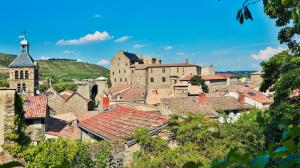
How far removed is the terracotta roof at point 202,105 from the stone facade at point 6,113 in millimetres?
11987

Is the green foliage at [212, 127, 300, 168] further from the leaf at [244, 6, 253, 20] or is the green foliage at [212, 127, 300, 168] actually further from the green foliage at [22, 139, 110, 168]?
the green foliage at [22, 139, 110, 168]

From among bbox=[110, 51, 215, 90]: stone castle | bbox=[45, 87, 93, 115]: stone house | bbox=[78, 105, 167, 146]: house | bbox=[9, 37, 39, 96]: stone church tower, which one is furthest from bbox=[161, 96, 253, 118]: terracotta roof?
bbox=[110, 51, 215, 90]: stone castle

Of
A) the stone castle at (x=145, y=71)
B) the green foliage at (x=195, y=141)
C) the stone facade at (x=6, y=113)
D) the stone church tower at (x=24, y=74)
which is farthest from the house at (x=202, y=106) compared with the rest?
the stone castle at (x=145, y=71)

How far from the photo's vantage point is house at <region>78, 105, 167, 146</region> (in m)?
18.1

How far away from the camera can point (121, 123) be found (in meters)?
20.6

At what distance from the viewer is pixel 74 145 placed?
16969 mm

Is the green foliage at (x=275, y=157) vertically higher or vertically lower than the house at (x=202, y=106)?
higher

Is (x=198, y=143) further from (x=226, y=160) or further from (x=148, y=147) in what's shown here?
(x=226, y=160)

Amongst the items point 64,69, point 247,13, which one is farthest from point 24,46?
point 64,69

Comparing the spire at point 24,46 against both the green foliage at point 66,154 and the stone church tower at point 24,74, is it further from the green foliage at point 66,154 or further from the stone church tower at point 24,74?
the green foliage at point 66,154

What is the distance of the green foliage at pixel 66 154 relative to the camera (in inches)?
638

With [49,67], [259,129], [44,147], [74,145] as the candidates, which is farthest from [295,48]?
[49,67]

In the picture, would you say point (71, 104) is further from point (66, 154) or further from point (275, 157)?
point (275, 157)

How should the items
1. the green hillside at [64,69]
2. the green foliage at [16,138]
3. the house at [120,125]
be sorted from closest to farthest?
the green foliage at [16,138]
the house at [120,125]
the green hillside at [64,69]
